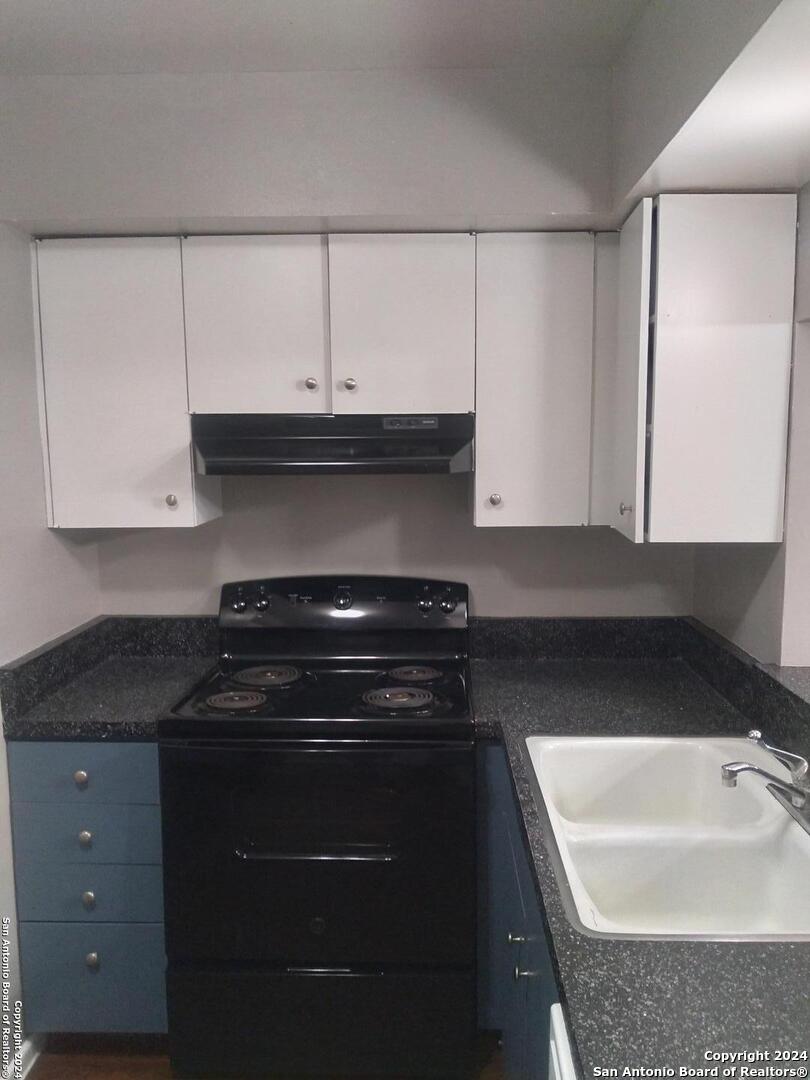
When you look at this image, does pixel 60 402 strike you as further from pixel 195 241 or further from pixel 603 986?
pixel 603 986

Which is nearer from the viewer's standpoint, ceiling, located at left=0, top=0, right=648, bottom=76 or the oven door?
ceiling, located at left=0, top=0, right=648, bottom=76

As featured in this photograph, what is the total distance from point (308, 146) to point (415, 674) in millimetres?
1391

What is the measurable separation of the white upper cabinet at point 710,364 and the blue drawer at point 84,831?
1429mm

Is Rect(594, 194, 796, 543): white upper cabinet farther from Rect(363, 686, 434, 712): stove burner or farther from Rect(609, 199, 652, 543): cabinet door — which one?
Rect(363, 686, 434, 712): stove burner

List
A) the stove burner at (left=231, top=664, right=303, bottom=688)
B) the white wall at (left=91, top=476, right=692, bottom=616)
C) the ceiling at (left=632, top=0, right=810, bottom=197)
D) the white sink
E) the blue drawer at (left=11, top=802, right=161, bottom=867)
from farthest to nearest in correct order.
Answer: the white wall at (left=91, top=476, right=692, bottom=616)
the stove burner at (left=231, top=664, right=303, bottom=688)
the blue drawer at (left=11, top=802, right=161, bottom=867)
the white sink
the ceiling at (left=632, top=0, right=810, bottom=197)

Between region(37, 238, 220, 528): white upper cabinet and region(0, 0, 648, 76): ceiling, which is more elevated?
region(0, 0, 648, 76): ceiling

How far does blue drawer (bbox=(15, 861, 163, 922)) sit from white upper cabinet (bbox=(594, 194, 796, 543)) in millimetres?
1514

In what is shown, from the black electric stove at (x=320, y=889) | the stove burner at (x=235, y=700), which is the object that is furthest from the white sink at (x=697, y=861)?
the stove burner at (x=235, y=700)

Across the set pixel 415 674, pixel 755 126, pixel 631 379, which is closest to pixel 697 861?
pixel 415 674

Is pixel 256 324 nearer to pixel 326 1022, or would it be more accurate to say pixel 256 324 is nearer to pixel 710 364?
pixel 710 364

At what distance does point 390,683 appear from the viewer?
2.14m

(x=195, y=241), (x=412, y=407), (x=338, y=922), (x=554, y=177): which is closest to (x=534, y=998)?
(x=338, y=922)

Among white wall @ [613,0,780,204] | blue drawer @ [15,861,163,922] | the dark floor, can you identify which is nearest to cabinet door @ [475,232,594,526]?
white wall @ [613,0,780,204]

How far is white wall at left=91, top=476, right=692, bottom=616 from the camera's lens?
238cm
